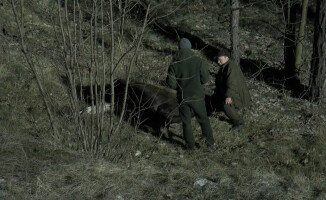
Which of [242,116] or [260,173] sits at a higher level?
[260,173]

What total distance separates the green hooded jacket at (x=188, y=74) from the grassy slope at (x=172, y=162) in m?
0.94

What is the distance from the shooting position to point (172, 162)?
23.7 ft

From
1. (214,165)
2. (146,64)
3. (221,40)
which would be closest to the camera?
(214,165)

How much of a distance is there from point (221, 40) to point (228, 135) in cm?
684

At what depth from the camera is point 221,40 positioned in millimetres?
15039

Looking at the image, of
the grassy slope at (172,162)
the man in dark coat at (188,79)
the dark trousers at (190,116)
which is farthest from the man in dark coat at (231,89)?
the man in dark coat at (188,79)

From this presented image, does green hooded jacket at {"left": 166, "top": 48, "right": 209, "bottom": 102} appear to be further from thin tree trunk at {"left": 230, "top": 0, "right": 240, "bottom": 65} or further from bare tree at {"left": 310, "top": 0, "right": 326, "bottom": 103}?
thin tree trunk at {"left": 230, "top": 0, "right": 240, "bottom": 65}

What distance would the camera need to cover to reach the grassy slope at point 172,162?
5.31 m

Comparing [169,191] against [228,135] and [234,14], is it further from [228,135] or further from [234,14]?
[234,14]

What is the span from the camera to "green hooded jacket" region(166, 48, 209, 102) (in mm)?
7305

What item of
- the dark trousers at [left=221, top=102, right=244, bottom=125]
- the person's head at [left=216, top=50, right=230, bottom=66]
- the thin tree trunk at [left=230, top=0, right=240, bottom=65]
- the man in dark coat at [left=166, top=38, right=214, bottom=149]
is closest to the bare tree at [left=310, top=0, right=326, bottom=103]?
the thin tree trunk at [left=230, top=0, right=240, bottom=65]

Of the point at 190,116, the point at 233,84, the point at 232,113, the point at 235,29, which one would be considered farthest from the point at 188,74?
the point at 235,29

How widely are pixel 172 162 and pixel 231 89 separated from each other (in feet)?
6.95

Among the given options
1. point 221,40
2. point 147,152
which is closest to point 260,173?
point 147,152
